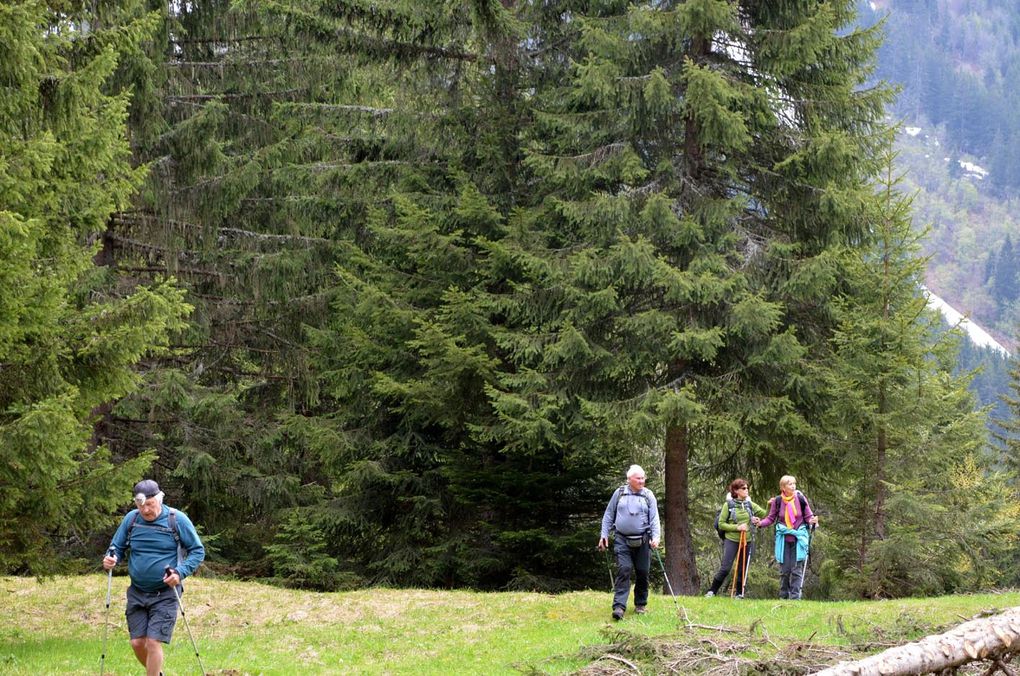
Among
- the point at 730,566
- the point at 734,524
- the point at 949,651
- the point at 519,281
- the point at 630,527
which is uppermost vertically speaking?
the point at 519,281

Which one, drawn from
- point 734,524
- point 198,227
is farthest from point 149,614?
point 198,227

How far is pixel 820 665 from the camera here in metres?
8.94

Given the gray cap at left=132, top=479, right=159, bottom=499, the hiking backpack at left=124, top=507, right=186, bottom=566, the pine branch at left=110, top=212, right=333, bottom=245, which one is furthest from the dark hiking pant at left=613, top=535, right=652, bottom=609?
the pine branch at left=110, top=212, right=333, bottom=245

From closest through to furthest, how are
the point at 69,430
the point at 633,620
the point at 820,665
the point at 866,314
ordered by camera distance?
the point at 820,665
the point at 69,430
the point at 633,620
the point at 866,314

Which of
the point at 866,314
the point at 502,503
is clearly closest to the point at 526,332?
the point at 502,503

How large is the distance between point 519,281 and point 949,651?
43.1 ft

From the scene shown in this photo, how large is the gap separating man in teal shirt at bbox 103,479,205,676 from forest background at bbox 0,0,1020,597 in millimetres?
3855

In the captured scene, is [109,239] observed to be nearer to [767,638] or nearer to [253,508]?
[253,508]

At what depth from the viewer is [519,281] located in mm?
19844

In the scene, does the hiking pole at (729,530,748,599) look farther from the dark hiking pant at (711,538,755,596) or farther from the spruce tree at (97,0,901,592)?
the spruce tree at (97,0,901,592)

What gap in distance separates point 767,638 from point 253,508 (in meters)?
15.7

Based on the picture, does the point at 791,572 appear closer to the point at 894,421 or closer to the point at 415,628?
the point at 894,421

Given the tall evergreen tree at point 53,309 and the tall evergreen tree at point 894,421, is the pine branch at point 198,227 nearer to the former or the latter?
the tall evergreen tree at point 53,309

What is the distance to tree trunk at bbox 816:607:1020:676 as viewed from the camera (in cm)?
714
